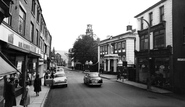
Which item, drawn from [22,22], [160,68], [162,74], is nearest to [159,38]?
[160,68]

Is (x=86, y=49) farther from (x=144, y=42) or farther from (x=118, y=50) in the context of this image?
(x=144, y=42)

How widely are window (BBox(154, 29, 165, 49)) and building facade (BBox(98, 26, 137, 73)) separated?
11209mm

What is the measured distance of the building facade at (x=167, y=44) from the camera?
15.9 meters

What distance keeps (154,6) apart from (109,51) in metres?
23.1

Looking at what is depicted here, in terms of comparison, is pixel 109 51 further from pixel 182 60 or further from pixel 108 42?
pixel 182 60

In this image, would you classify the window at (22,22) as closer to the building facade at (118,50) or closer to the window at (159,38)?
the window at (159,38)

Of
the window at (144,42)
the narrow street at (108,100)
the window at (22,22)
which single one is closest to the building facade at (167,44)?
the window at (144,42)

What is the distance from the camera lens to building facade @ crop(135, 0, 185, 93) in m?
15.9

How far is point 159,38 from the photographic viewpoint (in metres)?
19.3

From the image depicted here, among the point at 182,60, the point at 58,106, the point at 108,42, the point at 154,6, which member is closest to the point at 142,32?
the point at 154,6

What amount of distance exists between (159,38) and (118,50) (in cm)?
1870

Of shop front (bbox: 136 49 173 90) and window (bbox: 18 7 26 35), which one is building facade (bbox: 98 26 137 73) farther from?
window (bbox: 18 7 26 35)

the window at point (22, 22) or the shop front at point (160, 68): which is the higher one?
the window at point (22, 22)

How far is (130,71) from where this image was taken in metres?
26.2
